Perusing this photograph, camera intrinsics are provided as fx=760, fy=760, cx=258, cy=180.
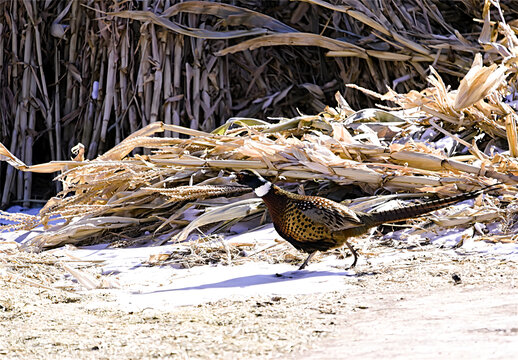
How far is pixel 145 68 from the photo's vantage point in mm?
6020

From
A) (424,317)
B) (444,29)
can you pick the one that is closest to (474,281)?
(424,317)

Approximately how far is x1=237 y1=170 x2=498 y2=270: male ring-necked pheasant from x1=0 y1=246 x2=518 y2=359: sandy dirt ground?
22cm

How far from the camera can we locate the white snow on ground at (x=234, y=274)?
2.91m

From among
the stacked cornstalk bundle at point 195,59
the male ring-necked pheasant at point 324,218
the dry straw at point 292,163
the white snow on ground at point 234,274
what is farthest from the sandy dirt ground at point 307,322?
Result: the stacked cornstalk bundle at point 195,59

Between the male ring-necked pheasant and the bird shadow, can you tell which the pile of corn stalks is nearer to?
the male ring-necked pheasant

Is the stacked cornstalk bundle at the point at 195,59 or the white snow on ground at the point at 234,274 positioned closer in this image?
the white snow on ground at the point at 234,274

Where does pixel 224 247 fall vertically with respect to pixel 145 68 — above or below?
below

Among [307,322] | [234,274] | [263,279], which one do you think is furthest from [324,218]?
[307,322]

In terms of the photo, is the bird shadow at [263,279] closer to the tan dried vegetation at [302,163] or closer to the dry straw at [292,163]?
the tan dried vegetation at [302,163]

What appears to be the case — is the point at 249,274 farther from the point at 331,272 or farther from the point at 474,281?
the point at 474,281

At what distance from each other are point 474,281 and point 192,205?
209 centimetres

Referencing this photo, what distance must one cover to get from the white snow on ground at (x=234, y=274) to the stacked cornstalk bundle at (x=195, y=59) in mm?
2283

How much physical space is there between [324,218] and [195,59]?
3145 millimetres

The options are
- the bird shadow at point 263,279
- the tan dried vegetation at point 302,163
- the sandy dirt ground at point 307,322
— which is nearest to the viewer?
the sandy dirt ground at point 307,322
